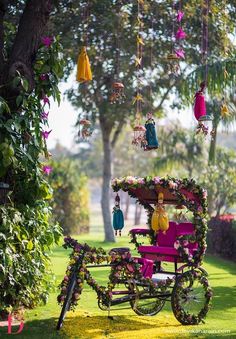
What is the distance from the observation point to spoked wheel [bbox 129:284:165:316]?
8359 millimetres

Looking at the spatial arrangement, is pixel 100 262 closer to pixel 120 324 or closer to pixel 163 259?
pixel 120 324

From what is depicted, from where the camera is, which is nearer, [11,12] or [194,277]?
[194,277]

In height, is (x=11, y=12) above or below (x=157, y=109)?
above

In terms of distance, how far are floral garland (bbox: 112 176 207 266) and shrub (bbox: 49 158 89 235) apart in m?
15.5

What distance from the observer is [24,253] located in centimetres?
801

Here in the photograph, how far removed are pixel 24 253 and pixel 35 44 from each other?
2.83 meters

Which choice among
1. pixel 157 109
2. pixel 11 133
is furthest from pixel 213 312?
pixel 157 109

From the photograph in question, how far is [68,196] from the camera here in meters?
25.0

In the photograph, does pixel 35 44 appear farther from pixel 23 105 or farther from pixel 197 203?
pixel 197 203

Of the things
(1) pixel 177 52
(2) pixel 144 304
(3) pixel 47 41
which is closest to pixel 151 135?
(1) pixel 177 52

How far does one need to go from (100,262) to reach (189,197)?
64.8 inches

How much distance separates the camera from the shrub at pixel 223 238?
1745 centimetres

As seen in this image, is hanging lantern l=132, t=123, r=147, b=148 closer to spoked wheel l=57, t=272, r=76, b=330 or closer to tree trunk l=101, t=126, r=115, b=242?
spoked wheel l=57, t=272, r=76, b=330

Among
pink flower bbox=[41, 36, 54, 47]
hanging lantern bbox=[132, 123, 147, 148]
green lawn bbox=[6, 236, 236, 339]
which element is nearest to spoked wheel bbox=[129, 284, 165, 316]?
green lawn bbox=[6, 236, 236, 339]
